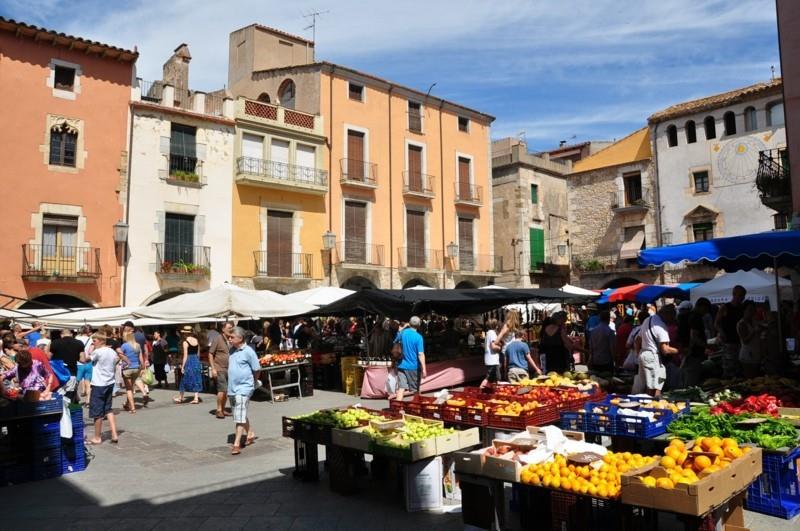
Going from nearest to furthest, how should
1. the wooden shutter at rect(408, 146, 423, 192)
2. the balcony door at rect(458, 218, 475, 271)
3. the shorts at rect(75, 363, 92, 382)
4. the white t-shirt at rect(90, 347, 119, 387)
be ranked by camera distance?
the white t-shirt at rect(90, 347, 119, 387), the shorts at rect(75, 363, 92, 382), the wooden shutter at rect(408, 146, 423, 192), the balcony door at rect(458, 218, 475, 271)

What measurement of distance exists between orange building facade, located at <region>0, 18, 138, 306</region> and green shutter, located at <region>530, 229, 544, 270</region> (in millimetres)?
19389

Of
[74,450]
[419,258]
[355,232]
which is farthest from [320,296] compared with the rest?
[419,258]

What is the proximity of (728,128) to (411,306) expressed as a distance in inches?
847

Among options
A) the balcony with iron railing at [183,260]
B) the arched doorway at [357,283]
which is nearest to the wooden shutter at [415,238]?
the arched doorway at [357,283]

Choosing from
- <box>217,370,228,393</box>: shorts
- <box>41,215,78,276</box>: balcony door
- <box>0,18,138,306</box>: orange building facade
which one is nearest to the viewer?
<box>217,370,228,393</box>: shorts

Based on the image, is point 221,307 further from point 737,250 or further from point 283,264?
point 283,264

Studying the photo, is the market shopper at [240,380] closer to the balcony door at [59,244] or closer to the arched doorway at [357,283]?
the balcony door at [59,244]

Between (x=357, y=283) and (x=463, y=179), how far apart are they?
7.81 meters

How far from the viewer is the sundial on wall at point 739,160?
26094mm

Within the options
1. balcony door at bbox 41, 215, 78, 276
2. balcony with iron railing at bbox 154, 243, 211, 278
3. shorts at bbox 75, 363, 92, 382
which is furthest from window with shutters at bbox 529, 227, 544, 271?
shorts at bbox 75, 363, 92, 382

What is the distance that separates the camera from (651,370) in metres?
7.54

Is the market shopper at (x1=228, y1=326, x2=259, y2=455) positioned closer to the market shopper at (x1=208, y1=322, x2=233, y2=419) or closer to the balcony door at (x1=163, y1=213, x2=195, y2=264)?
the market shopper at (x1=208, y1=322, x2=233, y2=419)

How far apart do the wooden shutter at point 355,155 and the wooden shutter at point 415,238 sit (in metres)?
2.97

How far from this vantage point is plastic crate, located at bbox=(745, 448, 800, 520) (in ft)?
16.0
